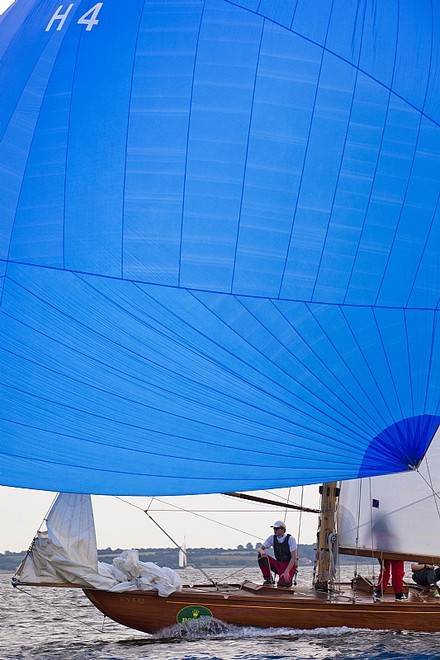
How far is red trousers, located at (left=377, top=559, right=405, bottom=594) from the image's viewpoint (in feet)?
48.9

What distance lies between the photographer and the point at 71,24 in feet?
35.2

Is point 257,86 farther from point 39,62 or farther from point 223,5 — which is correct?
point 39,62

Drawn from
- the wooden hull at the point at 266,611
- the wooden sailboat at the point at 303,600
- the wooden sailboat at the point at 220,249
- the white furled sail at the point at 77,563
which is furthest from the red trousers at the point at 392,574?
the wooden sailboat at the point at 220,249

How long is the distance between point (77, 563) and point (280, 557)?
303 centimetres

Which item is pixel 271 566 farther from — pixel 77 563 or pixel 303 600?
pixel 77 563

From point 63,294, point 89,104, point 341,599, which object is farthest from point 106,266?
point 341,599

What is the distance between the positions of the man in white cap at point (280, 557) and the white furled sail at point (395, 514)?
0.90 meters

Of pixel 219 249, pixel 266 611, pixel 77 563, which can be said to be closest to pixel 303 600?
pixel 266 611

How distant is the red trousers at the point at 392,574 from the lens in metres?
14.9

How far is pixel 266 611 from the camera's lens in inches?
552

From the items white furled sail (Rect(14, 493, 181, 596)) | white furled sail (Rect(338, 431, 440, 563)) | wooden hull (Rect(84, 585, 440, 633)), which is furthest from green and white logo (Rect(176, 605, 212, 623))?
white furled sail (Rect(338, 431, 440, 563))

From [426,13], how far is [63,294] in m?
4.47

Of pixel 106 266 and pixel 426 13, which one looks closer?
pixel 106 266

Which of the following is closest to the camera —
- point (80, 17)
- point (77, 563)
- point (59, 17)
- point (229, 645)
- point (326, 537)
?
point (80, 17)
